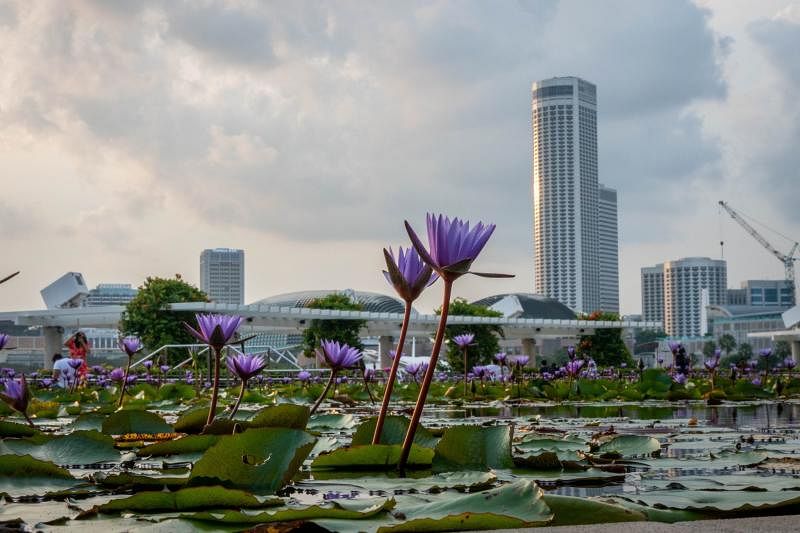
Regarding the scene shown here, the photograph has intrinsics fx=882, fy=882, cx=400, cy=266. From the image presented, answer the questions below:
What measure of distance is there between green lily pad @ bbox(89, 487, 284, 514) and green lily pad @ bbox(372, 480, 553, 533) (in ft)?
0.92

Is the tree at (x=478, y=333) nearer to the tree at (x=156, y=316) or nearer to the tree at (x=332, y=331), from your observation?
the tree at (x=332, y=331)

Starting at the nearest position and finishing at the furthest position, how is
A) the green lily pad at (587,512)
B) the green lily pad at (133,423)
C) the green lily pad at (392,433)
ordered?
the green lily pad at (587,512), the green lily pad at (392,433), the green lily pad at (133,423)

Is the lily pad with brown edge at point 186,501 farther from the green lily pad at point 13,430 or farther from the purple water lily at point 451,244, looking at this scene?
the green lily pad at point 13,430

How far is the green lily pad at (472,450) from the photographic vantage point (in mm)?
2369

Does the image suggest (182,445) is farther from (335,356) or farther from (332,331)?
(332,331)

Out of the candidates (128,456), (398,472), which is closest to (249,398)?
(128,456)

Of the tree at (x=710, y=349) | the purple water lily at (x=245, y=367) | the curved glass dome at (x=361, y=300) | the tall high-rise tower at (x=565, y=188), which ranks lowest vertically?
the tree at (x=710, y=349)

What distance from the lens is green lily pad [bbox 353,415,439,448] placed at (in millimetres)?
2578

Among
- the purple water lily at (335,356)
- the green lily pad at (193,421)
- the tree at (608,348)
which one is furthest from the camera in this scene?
the tree at (608,348)

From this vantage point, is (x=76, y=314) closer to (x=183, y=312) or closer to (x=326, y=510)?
(x=183, y=312)

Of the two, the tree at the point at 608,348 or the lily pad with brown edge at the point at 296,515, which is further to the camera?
the tree at the point at 608,348

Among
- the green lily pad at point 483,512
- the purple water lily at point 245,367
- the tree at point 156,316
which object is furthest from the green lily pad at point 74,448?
the tree at point 156,316

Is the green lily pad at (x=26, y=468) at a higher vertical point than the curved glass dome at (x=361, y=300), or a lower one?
lower

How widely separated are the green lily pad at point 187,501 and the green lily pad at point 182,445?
1.03 m
